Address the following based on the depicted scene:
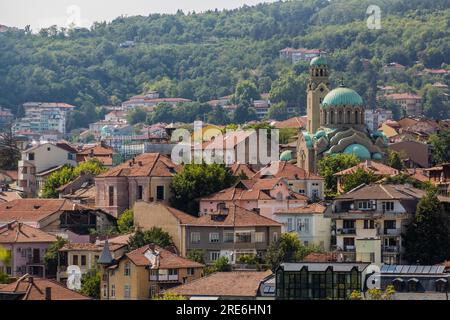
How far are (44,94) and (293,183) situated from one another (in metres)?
141

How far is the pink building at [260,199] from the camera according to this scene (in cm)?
5266

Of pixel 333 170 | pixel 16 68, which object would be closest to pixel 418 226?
pixel 333 170

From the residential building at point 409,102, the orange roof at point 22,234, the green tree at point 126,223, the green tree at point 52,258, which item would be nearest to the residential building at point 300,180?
the green tree at point 126,223

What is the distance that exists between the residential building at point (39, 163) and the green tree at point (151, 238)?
85.8 ft

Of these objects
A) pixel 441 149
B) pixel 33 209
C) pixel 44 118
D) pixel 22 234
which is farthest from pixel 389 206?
pixel 44 118

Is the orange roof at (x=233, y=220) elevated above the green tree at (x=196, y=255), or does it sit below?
above

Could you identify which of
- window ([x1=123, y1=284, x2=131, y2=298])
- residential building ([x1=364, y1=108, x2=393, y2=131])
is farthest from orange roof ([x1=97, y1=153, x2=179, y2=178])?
residential building ([x1=364, y1=108, x2=393, y2=131])

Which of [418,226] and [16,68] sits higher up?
[16,68]

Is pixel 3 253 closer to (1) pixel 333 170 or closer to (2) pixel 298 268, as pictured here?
(2) pixel 298 268

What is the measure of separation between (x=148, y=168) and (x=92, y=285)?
54.4 feet

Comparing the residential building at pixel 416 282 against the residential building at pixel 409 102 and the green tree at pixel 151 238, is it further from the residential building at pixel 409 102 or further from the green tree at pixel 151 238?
the residential building at pixel 409 102

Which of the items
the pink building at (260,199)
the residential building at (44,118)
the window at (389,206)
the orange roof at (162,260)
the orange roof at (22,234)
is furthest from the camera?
the residential building at (44,118)
